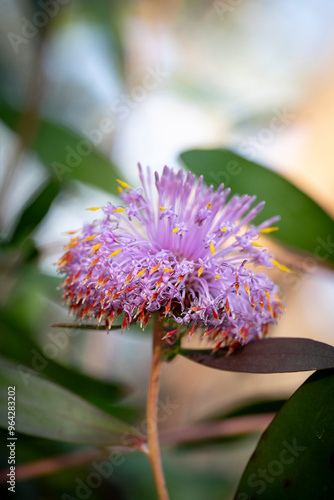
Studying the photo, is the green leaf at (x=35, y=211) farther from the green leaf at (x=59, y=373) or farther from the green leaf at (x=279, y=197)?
the green leaf at (x=279, y=197)

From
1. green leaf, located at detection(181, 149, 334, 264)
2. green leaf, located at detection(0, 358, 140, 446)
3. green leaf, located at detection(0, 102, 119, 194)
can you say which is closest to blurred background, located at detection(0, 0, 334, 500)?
green leaf, located at detection(0, 102, 119, 194)

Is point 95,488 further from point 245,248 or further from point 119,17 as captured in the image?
point 119,17

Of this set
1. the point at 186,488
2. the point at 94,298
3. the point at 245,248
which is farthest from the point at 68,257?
the point at 186,488

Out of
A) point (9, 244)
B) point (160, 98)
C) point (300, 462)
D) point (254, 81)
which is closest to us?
point (300, 462)
